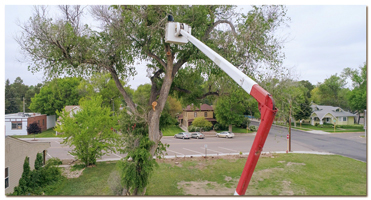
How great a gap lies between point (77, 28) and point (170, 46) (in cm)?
274

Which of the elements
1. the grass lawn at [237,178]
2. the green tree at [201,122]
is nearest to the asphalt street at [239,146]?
the green tree at [201,122]

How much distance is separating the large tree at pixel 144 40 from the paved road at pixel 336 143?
23.1 feet

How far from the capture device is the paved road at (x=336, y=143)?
13.1m

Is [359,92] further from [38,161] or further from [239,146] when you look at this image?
[38,161]

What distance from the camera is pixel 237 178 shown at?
348 inches

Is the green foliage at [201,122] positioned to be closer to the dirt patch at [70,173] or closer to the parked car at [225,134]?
the parked car at [225,134]

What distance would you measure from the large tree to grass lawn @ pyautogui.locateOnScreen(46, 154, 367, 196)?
7.98 ft

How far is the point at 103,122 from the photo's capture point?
34.3ft

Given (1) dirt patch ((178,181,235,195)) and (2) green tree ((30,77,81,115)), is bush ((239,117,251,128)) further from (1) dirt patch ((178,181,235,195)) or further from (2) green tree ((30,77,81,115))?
(2) green tree ((30,77,81,115))

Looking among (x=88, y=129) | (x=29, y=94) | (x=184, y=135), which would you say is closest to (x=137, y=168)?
(x=88, y=129)

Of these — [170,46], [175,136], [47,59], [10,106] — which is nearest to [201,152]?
[175,136]

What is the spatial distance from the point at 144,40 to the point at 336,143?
622 inches

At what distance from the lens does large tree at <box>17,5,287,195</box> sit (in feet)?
19.9

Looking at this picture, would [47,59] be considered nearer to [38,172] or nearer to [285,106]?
[38,172]
